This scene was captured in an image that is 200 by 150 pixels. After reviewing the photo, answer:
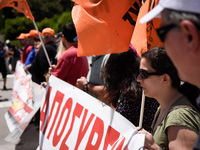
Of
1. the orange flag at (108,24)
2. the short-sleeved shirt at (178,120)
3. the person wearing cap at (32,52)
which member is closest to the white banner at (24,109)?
the orange flag at (108,24)

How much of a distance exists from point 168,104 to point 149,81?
0.60 feet

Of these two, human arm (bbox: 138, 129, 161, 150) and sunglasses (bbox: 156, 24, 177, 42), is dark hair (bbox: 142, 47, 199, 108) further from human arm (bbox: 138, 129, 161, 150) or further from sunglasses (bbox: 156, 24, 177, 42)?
sunglasses (bbox: 156, 24, 177, 42)

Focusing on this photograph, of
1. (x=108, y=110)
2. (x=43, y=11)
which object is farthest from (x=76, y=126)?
(x=43, y=11)

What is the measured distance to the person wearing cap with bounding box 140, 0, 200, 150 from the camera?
847mm

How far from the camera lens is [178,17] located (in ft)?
2.92

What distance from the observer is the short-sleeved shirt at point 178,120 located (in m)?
1.58

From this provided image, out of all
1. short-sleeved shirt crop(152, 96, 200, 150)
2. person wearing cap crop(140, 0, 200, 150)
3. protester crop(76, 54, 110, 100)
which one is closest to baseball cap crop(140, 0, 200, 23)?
person wearing cap crop(140, 0, 200, 150)

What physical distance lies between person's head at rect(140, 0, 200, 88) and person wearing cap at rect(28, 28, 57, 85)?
4.56 m

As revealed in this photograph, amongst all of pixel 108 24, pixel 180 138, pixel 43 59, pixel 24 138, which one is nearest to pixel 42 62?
pixel 43 59

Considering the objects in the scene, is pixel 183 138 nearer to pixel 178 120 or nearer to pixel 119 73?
pixel 178 120

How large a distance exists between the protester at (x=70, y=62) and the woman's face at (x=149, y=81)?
2047mm

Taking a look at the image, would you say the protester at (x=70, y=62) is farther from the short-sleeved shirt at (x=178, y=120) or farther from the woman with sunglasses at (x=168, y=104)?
the short-sleeved shirt at (x=178, y=120)

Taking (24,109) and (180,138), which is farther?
(24,109)

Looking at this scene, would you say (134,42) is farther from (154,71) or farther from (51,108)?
(51,108)
